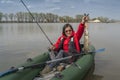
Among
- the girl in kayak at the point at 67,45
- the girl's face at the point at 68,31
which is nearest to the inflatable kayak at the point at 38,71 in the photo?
the girl in kayak at the point at 67,45

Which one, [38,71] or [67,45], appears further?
[67,45]

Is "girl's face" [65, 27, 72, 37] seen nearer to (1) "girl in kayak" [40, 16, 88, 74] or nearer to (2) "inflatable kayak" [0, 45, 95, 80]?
(1) "girl in kayak" [40, 16, 88, 74]

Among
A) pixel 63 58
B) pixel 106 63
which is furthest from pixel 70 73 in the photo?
pixel 106 63

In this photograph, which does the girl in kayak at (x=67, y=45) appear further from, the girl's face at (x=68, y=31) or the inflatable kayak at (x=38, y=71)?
the inflatable kayak at (x=38, y=71)

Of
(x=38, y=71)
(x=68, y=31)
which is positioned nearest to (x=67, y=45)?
(x=68, y=31)

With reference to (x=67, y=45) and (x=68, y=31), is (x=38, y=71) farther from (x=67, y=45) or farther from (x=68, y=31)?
(x=68, y=31)

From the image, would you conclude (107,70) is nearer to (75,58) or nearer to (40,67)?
(75,58)

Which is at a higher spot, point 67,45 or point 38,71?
point 67,45

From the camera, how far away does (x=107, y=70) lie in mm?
7016

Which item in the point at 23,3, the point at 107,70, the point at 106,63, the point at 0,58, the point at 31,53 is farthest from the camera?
the point at 31,53

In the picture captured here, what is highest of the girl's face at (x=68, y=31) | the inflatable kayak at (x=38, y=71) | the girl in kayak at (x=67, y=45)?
the girl's face at (x=68, y=31)

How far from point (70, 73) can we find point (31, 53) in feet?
17.8

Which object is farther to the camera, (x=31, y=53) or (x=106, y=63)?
(x=31, y=53)

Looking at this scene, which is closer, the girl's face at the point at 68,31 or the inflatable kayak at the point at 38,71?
the inflatable kayak at the point at 38,71
